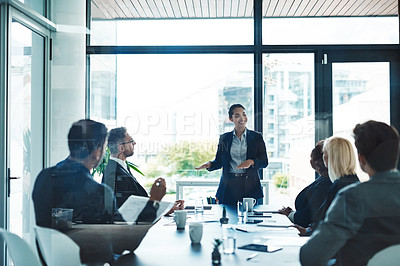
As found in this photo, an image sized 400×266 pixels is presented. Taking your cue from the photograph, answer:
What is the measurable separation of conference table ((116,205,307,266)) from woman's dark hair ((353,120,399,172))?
536 millimetres

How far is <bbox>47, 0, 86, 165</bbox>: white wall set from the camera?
272 centimetres

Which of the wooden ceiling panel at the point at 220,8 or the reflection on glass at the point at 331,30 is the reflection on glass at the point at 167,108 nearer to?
the wooden ceiling panel at the point at 220,8

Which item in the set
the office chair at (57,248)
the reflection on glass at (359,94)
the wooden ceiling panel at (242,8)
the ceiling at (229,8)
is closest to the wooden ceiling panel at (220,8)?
the ceiling at (229,8)

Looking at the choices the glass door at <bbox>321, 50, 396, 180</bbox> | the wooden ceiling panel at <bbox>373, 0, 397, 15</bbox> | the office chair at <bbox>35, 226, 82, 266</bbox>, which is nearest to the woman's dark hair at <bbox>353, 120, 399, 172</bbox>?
the glass door at <bbox>321, 50, 396, 180</bbox>

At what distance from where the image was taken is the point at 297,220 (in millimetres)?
3008

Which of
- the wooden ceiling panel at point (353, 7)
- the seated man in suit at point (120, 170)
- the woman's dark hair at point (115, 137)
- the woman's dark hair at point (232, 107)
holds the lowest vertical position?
the seated man in suit at point (120, 170)

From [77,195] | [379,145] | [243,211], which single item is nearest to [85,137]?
[77,195]

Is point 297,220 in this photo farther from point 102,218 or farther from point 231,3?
point 231,3

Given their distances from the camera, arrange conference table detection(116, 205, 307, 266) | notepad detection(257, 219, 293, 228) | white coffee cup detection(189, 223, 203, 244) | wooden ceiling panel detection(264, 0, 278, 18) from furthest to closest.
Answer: wooden ceiling panel detection(264, 0, 278, 18), notepad detection(257, 219, 293, 228), white coffee cup detection(189, 223, 203, 244), conference table detection(116, 205, 307, 266)

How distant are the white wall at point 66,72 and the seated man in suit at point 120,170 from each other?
0.83 ft

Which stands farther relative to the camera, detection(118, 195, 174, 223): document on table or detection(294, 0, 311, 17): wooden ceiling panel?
detection(294, 0, 311, 17): wooden ceiling panel

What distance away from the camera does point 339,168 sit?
7.66 ft

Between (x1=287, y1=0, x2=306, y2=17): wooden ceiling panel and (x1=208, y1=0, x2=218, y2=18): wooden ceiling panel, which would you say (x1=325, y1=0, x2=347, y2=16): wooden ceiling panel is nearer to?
(x1=287, y1=0, x2=306, y2=17): wooden ceiling panel

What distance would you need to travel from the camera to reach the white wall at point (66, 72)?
2.72 m
